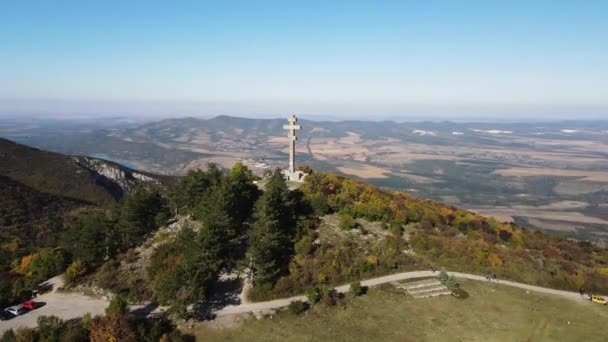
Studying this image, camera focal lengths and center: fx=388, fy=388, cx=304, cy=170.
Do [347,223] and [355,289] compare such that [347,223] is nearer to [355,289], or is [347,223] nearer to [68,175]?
[355,289]

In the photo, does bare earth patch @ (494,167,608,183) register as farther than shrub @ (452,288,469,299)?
Yes

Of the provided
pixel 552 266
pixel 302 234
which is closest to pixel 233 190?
pixel 302 234

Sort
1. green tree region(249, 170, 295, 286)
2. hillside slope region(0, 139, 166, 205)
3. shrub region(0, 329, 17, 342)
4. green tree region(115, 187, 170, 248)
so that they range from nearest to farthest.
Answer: shrub region(0, 329, 17, 342), green tree region(249, 170, 295, 286), green tree region(115, 187, 170, 248), hillside slope region(0, 139, 166, 205)

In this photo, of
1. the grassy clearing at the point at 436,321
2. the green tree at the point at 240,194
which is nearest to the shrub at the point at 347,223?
the grassy clearing at the point at 436,321

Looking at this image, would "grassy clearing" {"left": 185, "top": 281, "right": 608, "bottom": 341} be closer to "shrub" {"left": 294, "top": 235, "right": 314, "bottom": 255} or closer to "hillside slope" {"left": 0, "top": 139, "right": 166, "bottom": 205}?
"shrub" {"left": 294, "top": 235, "right": 314, "bottom": 255}

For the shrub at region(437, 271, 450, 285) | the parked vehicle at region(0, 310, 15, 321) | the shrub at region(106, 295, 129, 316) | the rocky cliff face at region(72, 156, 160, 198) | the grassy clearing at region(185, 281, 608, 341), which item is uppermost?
the shrub at region(106, 295, 129, 316)

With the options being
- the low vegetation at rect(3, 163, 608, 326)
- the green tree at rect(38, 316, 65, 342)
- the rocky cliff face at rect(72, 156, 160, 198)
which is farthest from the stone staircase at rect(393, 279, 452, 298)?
the rocky cliff face at rect(72, 156, 160, 198)

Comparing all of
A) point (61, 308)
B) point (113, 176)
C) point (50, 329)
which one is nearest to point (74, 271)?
point (61, 308)
